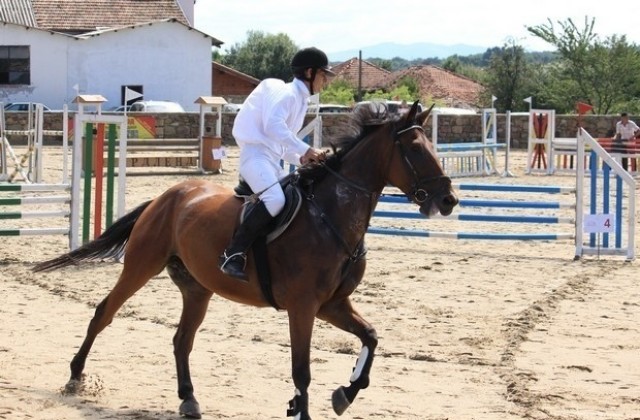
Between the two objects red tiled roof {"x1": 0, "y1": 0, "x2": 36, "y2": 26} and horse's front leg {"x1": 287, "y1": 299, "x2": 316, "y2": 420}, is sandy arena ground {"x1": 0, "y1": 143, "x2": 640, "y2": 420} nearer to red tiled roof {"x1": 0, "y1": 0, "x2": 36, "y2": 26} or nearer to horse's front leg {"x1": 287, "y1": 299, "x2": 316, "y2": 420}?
horse's front leg {"x1": 287, "y1": 299, "x2": 316, "y2": 420}

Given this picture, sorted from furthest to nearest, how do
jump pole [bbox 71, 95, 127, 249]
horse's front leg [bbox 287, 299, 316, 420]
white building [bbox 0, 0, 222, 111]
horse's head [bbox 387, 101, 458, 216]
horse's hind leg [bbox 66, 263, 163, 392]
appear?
white building [bbox 0, 0, 222, 111]
jump pole [bbox 71, 95, 127, 249]
horse's hind leg [bbox 66, 263, 163, 392]
horse's head [bbox 387, 101, 458, 216]
horse's front leg [bbox 287, 299, 316, 420]

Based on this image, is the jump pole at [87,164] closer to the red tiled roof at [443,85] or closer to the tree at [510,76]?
the tree at [510,76]

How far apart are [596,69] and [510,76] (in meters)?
8.77

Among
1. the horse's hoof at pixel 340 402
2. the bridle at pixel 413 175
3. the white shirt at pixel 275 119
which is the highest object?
the white shirt at pixel 275 119

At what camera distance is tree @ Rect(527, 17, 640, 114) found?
47.3m

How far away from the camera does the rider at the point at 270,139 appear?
6395mm

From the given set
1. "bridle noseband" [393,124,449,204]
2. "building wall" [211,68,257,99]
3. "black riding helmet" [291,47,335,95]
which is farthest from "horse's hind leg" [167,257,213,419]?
"building wall" [211,68,257,99]

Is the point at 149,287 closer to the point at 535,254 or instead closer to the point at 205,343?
the point at 205,343

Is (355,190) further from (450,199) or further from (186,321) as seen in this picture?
(186,321)

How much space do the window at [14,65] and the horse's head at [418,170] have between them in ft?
153

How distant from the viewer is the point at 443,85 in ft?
246

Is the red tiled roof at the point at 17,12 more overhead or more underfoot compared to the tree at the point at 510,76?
more overhead

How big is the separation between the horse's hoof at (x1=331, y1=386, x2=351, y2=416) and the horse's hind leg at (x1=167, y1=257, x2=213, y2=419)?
91 cm

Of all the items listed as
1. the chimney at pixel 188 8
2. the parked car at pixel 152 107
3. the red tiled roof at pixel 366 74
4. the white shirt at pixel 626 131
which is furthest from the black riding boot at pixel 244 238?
the red tiled roof at pixel 366 74
